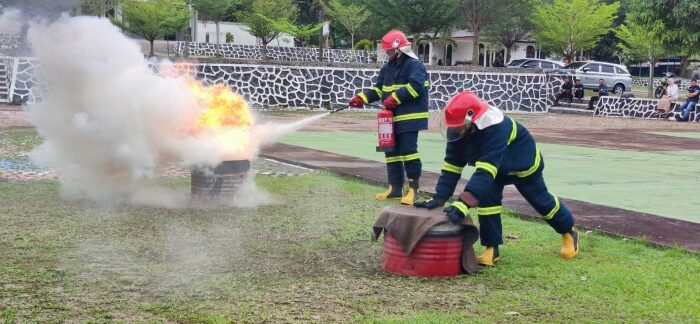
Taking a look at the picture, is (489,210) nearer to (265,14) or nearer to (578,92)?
(578,92)

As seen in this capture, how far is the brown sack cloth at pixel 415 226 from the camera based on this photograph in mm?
5883

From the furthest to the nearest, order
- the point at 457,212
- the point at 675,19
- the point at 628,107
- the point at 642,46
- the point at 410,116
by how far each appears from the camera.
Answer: the point at 642,46, the point at 628,107, the point at 675,19, the point at 410,116, the point at 457,212

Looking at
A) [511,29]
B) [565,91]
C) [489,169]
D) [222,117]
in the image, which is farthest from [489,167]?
[511,29]

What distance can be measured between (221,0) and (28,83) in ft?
65.8

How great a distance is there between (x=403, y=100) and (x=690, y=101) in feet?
70.2

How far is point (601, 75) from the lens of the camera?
133ft

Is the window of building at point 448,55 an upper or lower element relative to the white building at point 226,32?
lower

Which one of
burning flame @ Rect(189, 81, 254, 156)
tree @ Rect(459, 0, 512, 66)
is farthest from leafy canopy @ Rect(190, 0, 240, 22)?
burning flame @ Rect(189, 81, 254, 156)

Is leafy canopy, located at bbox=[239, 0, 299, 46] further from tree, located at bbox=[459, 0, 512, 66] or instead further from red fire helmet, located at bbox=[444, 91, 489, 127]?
red fire helmet, located at bbox=[444, 91, 489, 127]

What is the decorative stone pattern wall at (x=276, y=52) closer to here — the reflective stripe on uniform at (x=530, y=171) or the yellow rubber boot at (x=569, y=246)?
the yellow rubber boot at (x=569, y=246)

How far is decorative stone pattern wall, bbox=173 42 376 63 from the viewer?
45.8 meters

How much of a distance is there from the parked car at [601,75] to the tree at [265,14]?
598 inches

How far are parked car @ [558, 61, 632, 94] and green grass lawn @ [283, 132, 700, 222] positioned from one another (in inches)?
897

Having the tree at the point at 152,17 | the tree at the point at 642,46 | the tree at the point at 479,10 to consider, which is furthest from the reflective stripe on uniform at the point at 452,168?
the tree at the point at 642,46
